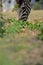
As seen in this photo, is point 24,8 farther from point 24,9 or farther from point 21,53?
point 21,53

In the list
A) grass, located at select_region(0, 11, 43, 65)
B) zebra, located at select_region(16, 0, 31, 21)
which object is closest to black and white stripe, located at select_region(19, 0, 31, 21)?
zebra, located at select_region(16, 0, 31, 21)

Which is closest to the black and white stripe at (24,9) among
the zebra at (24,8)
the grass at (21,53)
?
the zebra at (24,8)

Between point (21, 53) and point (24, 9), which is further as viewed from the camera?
point (24, 9)

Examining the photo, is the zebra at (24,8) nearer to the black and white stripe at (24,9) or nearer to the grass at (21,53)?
the black and white stripe at (24,9)

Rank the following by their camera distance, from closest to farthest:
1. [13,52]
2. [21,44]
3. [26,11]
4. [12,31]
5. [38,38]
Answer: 1. [13,52]
2. [21,44]
3. [38,38]
4. [12,31]
5. [26,11]

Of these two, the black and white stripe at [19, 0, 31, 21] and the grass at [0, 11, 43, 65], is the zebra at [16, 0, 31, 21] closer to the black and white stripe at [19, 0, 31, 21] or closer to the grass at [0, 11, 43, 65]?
the black and white stripe at [19, 0, 31, 21]

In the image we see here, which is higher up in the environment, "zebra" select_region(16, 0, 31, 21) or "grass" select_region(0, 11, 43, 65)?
"grass" select_region(0, 11, 43, 65)

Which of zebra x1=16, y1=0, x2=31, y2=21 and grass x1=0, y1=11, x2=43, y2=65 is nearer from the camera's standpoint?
grass x1=0, y1=11, x2=43, y2=65

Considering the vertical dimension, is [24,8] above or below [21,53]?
below

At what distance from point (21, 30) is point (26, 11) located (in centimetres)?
199

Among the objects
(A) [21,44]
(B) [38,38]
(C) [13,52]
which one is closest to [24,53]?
Result: (C) [13,52]

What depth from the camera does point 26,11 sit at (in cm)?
1148

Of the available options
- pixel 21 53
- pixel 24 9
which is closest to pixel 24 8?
pixel 24 9

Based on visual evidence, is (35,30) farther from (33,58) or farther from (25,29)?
(33,58)
